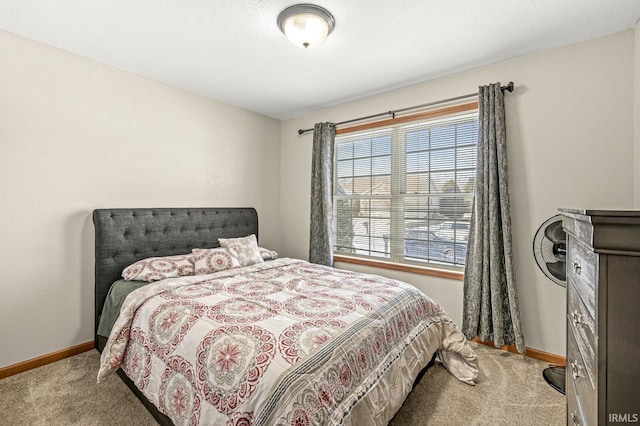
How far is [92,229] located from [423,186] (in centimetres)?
321

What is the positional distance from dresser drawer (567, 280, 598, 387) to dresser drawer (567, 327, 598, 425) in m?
0.03

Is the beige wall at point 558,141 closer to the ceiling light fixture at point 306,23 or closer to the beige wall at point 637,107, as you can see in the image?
the beige wall at point 637,107

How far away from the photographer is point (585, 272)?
951 millimetres

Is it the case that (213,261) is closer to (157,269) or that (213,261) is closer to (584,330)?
(157,269)

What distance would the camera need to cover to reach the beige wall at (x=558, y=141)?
2172mm

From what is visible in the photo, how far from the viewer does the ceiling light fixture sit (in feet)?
6.27

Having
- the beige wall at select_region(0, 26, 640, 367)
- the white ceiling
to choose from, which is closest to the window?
the beige wall at select_region(0, 26, 640, 367)

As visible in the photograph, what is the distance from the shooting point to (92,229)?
262 centimetres

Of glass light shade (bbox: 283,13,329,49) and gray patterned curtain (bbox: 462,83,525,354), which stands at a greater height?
glass light shade (bbox: 283,13,329,49)

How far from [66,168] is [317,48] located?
7.69 feet

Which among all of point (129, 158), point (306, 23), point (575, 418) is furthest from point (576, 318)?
point (129, 158)

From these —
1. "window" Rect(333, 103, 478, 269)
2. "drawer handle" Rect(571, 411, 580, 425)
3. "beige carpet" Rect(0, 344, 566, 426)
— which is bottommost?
"beige carpet" Rect(0, 344, 566, 426)

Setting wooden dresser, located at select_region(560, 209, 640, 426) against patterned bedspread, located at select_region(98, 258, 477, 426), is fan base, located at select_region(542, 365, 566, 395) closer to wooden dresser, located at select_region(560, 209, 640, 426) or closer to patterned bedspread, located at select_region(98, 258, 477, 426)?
patterned bedspread, located at select_region(98, 258, 477, 426)

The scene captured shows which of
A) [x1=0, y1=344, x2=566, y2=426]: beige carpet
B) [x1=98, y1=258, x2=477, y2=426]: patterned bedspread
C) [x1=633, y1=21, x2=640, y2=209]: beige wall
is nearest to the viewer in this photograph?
[x1=98, y1=258, x2=477, y2=426]: patterned bedspread
